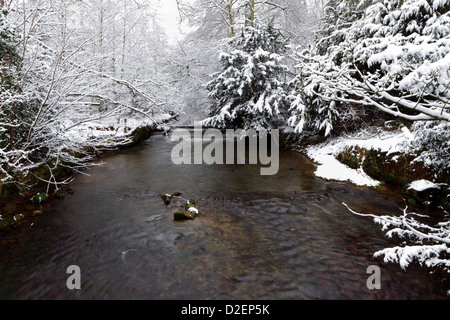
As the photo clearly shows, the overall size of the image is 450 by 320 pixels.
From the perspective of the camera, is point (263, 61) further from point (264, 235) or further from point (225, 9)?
point (264, 235)

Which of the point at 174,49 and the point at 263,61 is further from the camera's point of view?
the point at 174,49

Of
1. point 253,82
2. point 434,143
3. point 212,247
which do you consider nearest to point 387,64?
point 434,143

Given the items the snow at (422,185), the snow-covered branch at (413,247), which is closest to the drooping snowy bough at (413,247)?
the snow-covered branch at (413,247)

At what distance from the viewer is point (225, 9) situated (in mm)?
17672

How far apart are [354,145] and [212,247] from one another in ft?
23.8

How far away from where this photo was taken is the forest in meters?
3.43

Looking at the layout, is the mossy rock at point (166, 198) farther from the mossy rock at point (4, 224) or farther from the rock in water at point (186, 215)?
the mossy rock at point (4, 224)

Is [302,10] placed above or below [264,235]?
above

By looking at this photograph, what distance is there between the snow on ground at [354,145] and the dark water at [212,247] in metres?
0.84

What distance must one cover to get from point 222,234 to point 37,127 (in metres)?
4.66

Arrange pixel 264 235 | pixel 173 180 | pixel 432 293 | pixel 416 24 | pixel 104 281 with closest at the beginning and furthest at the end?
pixel 432 293 < pixel 104 281 < pixel 264 235 < pixel 416 24 < pixel 173 180

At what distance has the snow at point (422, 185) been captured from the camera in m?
5.86

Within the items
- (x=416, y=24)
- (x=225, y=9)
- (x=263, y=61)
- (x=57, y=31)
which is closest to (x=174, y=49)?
(x=225, y=9)

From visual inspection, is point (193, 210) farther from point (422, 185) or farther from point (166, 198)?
point (422, 185)
